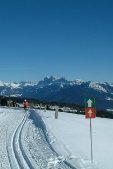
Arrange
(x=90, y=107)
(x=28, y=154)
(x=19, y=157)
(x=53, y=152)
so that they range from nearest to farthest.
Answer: (x=90, y=107) < (x=19, y=157) < (x=28, y=154) < (x=53, y=152)

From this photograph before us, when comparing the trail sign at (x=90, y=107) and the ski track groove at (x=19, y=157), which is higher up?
the trail sign at (x=90, y=107)

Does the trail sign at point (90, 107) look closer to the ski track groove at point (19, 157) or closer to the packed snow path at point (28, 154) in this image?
the packed snow path at point (28, 154)

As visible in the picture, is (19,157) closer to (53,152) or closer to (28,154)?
(28,154)

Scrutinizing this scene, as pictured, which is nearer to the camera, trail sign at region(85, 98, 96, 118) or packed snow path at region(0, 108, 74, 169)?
packed snow path at region(0, 108, 74, 169)

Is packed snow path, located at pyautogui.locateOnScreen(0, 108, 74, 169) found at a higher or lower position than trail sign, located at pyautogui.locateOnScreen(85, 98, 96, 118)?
lower

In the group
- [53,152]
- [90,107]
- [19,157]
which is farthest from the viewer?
[53,152]

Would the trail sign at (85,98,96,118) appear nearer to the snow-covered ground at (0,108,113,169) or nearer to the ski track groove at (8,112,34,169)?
the snow-covered ground at (0,108,113,169)

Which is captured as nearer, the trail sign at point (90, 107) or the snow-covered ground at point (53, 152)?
the snow-covered ground at point (53, 152)

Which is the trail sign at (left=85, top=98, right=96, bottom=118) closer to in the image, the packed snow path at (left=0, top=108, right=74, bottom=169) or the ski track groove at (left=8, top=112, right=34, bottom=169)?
the packed snow path at (left=0, top=108, right=74, bottom=169)

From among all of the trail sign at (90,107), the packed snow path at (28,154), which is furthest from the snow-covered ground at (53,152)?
the trail sign at (90,107)

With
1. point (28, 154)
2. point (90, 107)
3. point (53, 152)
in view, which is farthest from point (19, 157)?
point (90, 107)

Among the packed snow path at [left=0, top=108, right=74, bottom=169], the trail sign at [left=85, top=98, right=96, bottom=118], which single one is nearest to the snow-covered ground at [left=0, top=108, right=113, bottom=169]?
the packed snow path at [left=0, top=108, right=74, bottom=169]

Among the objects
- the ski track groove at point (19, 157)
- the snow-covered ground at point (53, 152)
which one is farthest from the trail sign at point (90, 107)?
the ski track groove at point (19, 157)

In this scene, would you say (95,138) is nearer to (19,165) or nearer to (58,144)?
(58,144)
